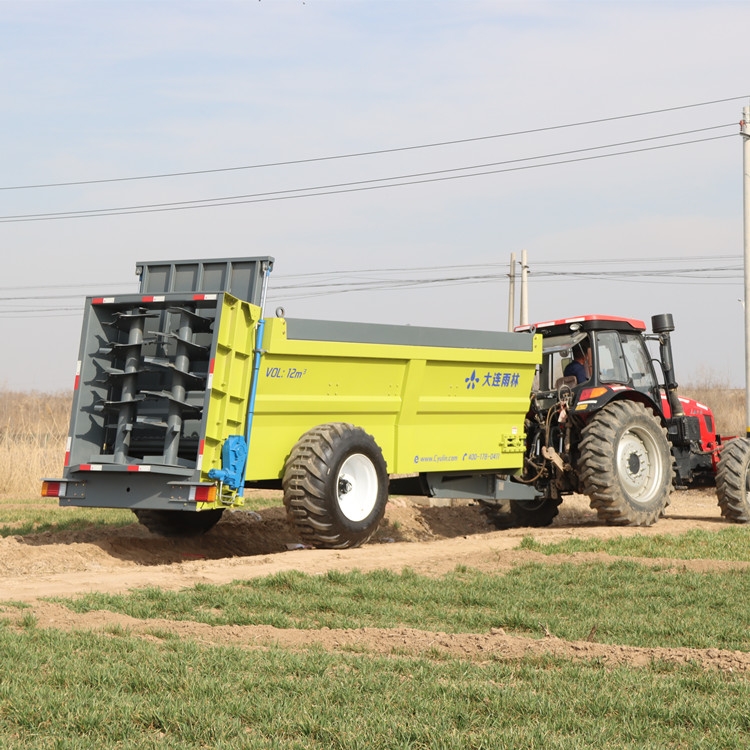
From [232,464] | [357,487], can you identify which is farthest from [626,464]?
[232,464]

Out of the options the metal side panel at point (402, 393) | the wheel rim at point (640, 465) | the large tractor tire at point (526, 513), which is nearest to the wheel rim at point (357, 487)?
the metal side panel at point (402, 393)

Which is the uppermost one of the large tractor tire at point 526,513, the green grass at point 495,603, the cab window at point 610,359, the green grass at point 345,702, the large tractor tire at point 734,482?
the cab window at point 610,359

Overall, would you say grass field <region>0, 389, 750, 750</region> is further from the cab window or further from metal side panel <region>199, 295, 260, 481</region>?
the cab window

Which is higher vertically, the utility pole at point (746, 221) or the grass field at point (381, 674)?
the utility pole at point (746, 221)

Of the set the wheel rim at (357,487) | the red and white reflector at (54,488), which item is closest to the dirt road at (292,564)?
the wheel rim at (357,487)

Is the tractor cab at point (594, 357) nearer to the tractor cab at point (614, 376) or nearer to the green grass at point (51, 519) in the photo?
the tractor cab at point (614, 376)

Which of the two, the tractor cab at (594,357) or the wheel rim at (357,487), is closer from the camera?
the wheel rim at (357,487)

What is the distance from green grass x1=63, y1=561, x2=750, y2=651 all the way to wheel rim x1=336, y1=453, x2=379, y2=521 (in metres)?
2.07

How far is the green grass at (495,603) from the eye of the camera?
7125mm

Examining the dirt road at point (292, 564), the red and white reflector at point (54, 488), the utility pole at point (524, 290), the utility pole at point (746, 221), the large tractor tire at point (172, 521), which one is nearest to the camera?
the dirt road at point (292, 564)

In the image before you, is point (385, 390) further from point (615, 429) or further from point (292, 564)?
point (615, 429)

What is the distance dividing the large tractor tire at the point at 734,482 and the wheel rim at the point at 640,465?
3.50 ft

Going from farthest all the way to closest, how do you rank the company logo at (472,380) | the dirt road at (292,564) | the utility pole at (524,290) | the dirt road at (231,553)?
the utility pole at (524,290), the company logo at (472,380), the dirt road at (231,553), the dirt road at (292,564)

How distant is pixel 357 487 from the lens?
456 inches
